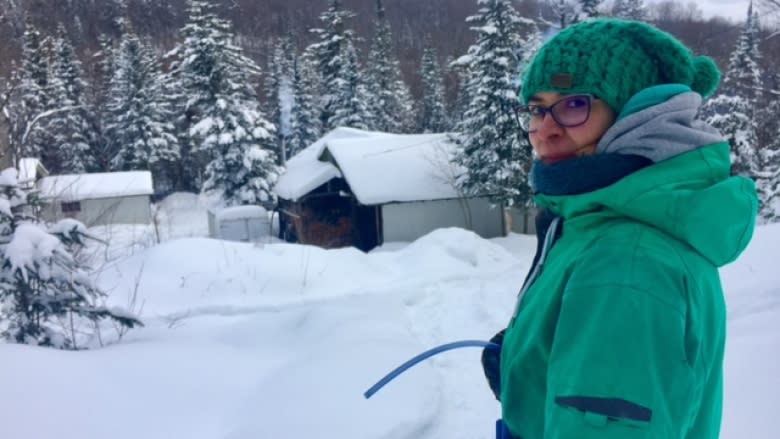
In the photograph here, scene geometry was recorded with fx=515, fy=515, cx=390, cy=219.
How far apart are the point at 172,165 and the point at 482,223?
31085 millimetres

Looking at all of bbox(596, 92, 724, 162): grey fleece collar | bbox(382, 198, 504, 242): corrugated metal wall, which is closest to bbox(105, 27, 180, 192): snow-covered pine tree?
bbox(382, 198, 504, 242): corrugated metal wall

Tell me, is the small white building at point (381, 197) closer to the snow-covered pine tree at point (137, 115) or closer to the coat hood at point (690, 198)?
the coat hood at point (690, 198)

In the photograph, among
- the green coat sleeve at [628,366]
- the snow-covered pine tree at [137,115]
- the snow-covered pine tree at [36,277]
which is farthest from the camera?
the snow-covered pine tree at [137,115]

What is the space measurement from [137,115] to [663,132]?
43.1 meters

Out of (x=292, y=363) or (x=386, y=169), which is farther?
(x=386, y=169)

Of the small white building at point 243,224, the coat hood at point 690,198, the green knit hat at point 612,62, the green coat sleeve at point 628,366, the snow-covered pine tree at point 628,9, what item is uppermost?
the snow-covered pine tree at point 628,9

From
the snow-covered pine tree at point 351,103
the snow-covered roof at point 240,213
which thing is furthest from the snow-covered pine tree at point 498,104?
the snow-covered pine tree at point 351,103

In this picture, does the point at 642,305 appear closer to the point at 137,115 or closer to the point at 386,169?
the point at 386,169

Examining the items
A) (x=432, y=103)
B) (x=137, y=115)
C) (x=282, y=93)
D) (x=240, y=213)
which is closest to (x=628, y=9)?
(x=240, y=213)

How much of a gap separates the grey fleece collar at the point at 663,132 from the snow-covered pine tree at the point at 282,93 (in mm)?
41016

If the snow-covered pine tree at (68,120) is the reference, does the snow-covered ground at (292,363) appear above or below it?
below

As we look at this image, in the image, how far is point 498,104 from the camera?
18734 millimetres

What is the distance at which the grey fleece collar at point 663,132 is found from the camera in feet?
3.74

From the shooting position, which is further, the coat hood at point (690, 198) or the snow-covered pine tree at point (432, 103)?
the snow-covered pine tree at point (432, 103)
